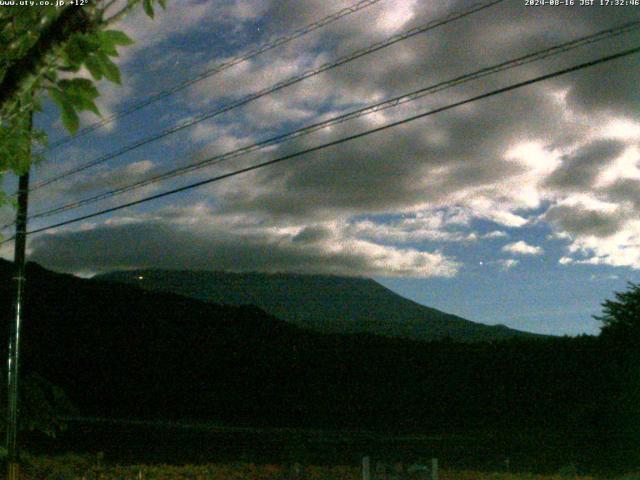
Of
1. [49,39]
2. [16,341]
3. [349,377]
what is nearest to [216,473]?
[16,341]

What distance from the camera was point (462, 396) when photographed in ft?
80.7

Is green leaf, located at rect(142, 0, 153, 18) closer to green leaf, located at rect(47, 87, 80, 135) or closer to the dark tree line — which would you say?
green leaf, located at rect(47, 87, 80, 135)

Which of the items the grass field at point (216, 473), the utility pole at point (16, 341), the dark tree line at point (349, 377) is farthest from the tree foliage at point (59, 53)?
the dark tree line at point (349, 377)

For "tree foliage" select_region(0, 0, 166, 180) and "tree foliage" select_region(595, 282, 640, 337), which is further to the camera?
"tree foliage" select_region(595, 282, 640, 337)

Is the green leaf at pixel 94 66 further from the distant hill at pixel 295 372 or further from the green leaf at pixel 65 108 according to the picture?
the distant hill at pixel 295 372

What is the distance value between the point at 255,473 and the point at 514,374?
39.9ft

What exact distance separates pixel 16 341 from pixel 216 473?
16.3ft

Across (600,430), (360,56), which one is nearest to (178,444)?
(600,430)

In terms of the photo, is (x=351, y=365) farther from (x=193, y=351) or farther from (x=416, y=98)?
(x=416, y=98)

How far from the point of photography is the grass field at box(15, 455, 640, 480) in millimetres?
13773

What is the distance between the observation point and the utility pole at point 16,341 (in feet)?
45.0

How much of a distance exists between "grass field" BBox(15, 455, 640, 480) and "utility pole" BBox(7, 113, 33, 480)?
1.26 m

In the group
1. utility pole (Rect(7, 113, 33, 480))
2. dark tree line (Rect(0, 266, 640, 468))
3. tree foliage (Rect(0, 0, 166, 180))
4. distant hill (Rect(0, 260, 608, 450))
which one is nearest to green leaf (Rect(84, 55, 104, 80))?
tree foliage (Rect(0, 0, 166, 180))

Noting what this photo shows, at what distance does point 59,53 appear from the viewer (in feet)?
9.18
